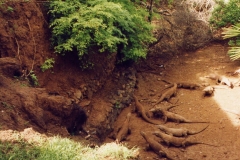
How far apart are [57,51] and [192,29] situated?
30.9 feet

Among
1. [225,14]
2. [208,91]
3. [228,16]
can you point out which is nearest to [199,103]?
[208,91]

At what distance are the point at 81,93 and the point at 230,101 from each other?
5813mm

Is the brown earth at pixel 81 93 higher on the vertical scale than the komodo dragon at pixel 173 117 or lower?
higher

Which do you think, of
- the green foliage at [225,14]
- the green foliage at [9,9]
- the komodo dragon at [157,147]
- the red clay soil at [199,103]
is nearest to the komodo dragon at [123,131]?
the red clay soil at [199,103]

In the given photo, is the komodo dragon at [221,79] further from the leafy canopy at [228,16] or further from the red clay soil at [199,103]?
the leafy canopy at [228,16]

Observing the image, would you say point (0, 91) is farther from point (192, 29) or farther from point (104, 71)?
Result: point (192, 29)

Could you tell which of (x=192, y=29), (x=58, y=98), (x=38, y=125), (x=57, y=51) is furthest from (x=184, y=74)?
(x=38, y=125)

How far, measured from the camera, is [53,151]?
479cm

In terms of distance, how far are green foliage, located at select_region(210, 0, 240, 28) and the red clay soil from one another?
1599 mm

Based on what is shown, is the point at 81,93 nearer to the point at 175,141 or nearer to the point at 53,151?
the point at 175,141

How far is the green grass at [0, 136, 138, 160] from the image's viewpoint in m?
4.45

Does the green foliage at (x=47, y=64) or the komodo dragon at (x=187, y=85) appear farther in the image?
the komodo dragon at (x=187, y=85)

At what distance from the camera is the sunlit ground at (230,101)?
10106mm

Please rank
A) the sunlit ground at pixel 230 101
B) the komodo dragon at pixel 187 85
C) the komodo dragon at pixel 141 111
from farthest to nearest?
the komodo dragon at pixel 187 85
the komodo dragon at pixel 141 111
the sunlit ground at pixel 230 101
